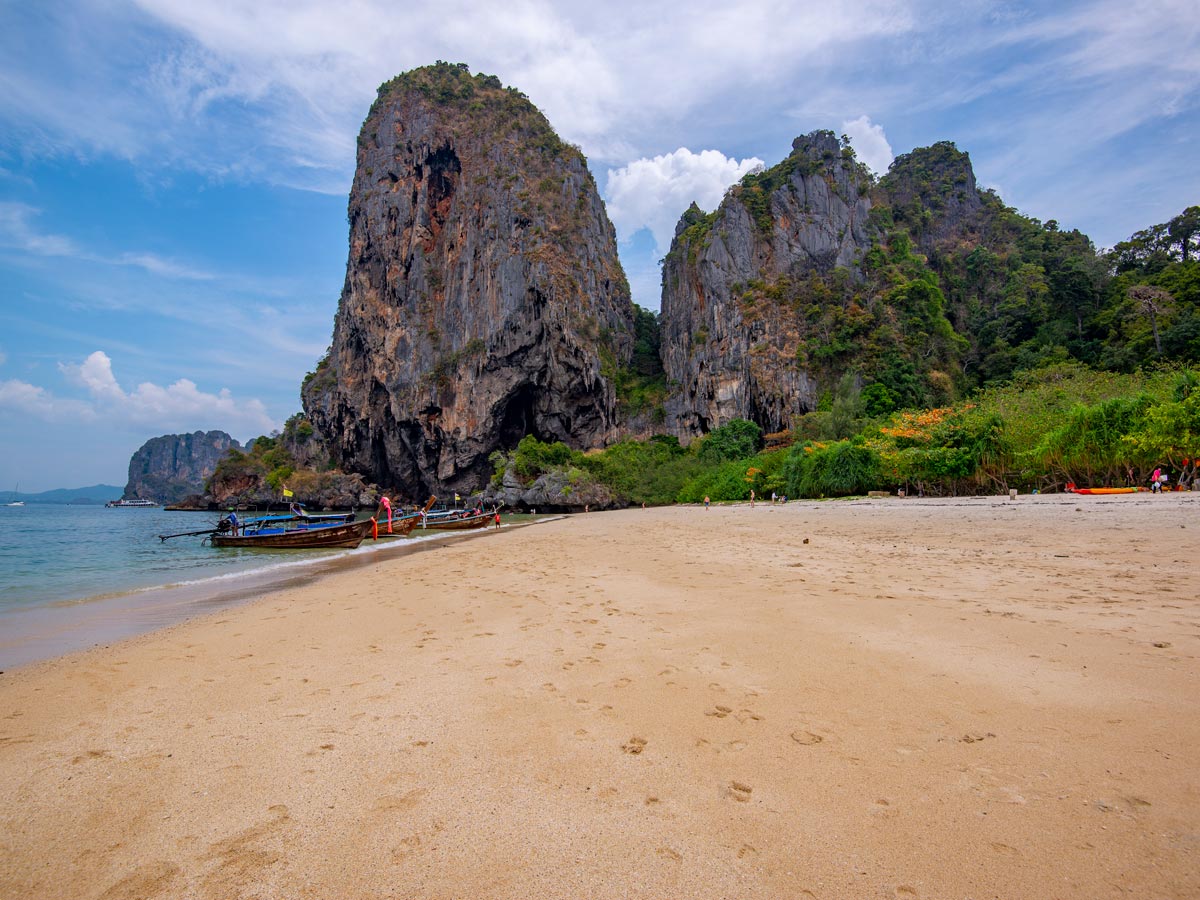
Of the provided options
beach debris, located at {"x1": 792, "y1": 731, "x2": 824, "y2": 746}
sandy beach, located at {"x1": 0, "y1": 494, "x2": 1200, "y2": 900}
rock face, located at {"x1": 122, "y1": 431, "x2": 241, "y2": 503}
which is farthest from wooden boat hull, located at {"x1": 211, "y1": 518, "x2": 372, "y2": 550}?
rock face, located at {"x1": 122, "y1": 431, "x2": 241, "y2": 503}

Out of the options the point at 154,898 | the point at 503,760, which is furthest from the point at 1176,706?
the point at 154,898

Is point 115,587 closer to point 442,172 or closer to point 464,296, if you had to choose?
point 464,296

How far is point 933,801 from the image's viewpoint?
2.27 metres

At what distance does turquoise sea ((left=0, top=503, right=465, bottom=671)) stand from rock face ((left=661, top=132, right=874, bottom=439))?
40084mm

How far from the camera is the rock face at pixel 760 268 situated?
5181cm

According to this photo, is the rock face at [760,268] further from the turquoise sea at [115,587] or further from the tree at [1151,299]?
the turquoise sea at [115,587]

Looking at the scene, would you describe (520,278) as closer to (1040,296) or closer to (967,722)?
(1040,296)

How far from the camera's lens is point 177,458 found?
576 ft

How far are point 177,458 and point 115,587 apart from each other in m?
210

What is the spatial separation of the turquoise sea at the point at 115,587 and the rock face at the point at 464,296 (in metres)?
41.5

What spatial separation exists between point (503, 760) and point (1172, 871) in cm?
270

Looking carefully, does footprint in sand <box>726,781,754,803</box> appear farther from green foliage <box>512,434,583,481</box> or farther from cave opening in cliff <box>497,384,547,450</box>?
cave opening in cliff <box>497,384,547,450</box>

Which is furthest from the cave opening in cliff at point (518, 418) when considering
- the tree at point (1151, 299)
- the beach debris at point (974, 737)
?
the beach debris at point (974, 737)

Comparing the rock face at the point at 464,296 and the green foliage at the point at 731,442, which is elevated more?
the rock face at the point at 464,296
